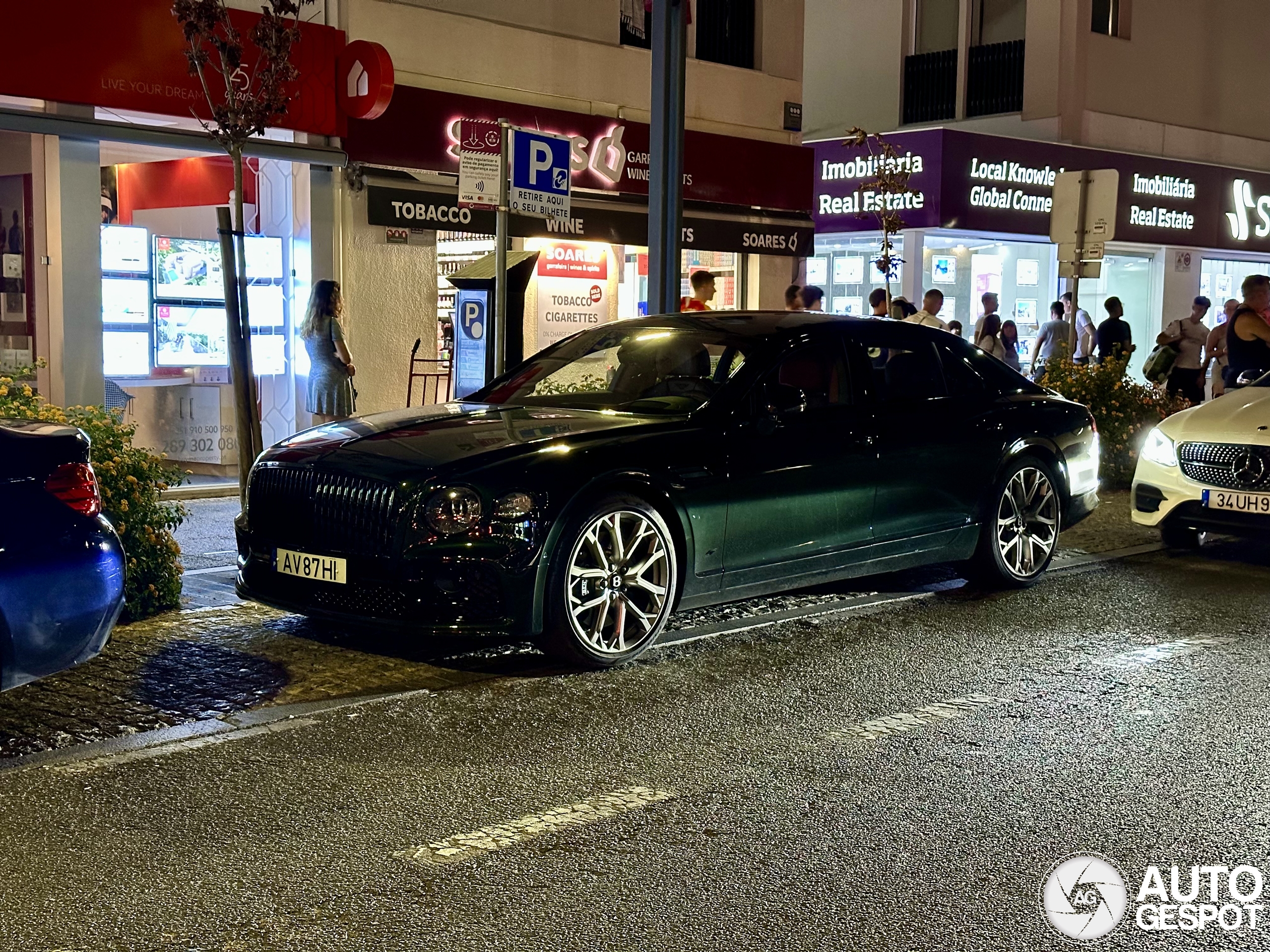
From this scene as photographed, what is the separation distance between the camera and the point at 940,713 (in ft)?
20.0

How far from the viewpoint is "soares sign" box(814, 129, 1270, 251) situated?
22078 millimetres

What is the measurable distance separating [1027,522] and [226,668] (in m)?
4.67

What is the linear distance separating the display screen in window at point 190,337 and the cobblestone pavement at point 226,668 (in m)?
5.33

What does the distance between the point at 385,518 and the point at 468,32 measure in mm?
9689

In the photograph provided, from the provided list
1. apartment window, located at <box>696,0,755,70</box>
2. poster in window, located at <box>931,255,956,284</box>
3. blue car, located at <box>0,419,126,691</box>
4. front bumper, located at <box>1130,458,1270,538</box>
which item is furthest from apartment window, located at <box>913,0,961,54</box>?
blue car, located at <box>0,419,126,691</box>

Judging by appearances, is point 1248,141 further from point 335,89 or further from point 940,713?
point 940,713

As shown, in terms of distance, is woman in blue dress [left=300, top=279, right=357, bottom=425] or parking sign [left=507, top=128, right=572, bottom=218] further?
woman in blue dress [left=300, top=279, right=357, bottom=425]

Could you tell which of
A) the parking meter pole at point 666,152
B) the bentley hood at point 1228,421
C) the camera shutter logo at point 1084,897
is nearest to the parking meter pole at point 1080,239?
the bentley hood at point 1228,421

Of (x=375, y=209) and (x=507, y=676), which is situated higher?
(x=375, y=209)

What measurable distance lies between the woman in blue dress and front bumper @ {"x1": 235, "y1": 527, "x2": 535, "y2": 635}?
5760 mm

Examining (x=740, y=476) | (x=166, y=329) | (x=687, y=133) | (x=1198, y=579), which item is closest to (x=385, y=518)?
(x=740, y=476)

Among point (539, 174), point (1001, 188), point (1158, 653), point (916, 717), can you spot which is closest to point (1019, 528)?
point (1158, 653)

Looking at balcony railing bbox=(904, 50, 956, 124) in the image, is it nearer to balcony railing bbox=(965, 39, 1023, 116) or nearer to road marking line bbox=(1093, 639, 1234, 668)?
balcony railing bbox=(965, 39, 1023, 116)

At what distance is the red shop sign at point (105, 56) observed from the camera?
11.4 metres
